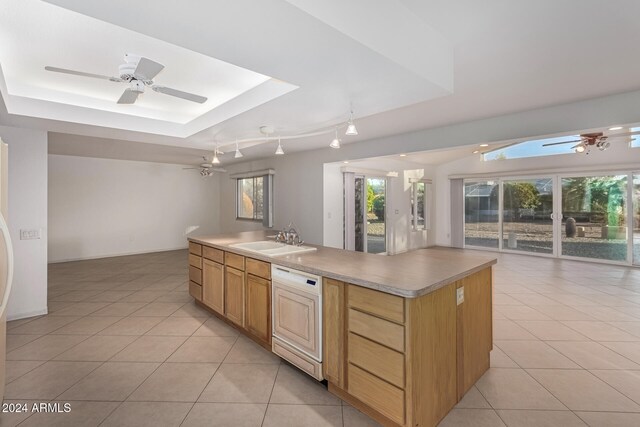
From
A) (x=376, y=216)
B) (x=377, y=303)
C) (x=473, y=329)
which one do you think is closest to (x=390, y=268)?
(x=377, y=303)

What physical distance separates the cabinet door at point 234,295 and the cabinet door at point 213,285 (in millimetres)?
111

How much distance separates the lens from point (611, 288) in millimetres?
4406

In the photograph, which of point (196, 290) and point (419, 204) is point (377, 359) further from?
point (419, 204)

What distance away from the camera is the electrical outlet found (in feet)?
11.0

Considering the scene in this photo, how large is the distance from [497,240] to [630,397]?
615cm

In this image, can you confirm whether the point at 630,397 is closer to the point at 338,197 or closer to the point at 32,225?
the point at 338,197

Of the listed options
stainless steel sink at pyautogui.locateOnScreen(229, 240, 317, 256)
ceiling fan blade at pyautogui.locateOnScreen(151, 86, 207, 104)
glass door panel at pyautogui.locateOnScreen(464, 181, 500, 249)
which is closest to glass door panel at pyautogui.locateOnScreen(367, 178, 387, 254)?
glass door panel at pyautogui.locateOnScreen(464, 181, 500, 249)

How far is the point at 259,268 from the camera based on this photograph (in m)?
2.63

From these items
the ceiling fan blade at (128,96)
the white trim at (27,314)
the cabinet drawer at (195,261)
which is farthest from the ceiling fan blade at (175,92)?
the white trim at (27,314)

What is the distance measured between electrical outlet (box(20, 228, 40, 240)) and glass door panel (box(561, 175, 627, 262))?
9.42 meters

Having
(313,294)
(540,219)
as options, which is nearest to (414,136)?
(313,294)

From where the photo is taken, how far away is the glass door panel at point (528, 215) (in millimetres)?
6914

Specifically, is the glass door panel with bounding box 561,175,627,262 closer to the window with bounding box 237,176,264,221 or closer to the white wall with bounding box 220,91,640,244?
the white wall with bounding box 220,91,640,244

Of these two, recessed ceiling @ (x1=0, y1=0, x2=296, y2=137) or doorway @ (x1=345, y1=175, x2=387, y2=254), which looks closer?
recessed ceiling @ (x1=0, y1=0, x2=296, y2=137)
